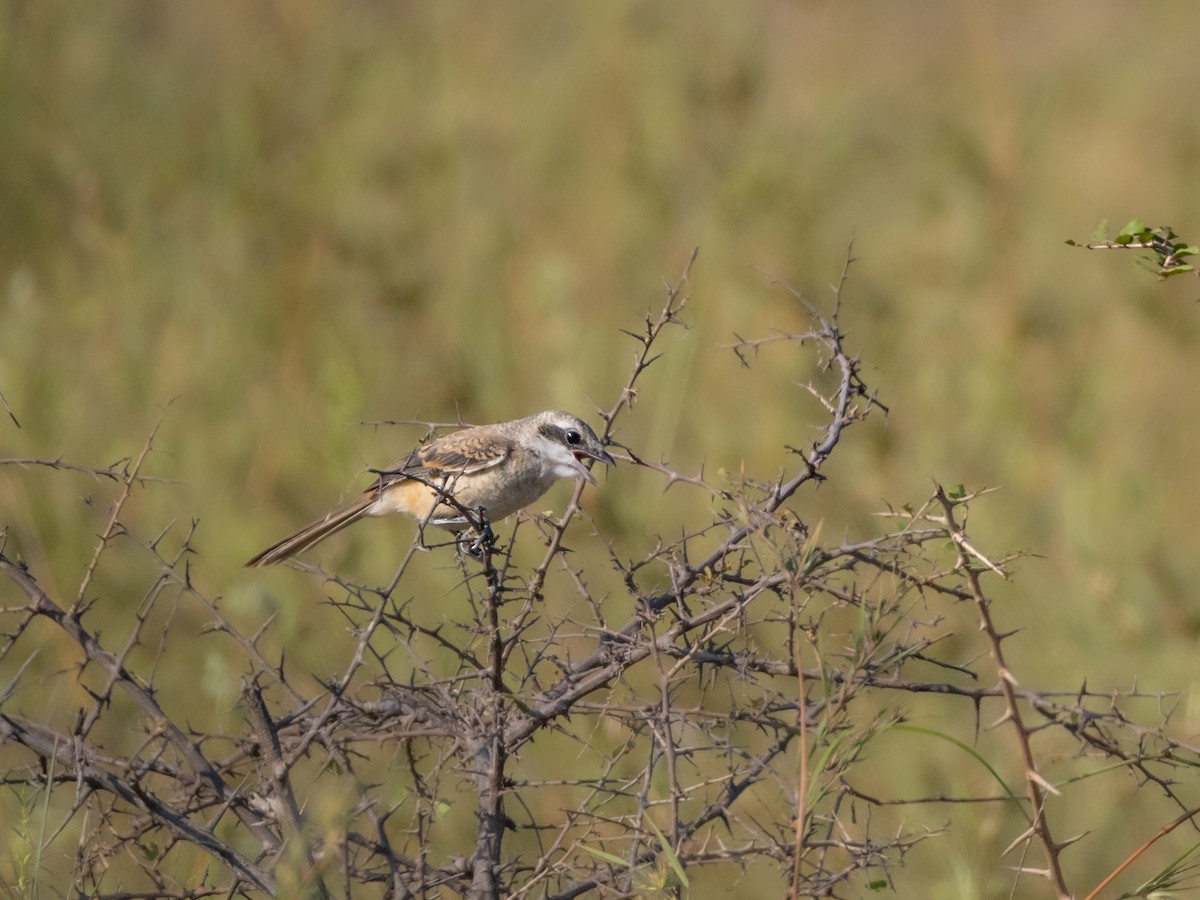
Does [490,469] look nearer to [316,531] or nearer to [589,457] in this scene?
[589,457]

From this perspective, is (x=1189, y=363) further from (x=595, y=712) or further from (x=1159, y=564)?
(x=595, y=712)

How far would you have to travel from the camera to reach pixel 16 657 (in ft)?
19.1

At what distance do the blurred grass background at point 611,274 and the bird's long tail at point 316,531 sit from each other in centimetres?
51

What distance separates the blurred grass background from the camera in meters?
5.70

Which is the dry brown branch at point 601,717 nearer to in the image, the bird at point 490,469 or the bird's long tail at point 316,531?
the bird at point 490,469

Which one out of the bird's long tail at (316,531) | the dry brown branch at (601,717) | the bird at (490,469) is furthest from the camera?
the bird's long tail at (316,531)

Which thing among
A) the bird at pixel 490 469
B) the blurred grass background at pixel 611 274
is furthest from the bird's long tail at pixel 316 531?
the blurred grass background at pixel 611 274

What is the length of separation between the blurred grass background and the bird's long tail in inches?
20.1

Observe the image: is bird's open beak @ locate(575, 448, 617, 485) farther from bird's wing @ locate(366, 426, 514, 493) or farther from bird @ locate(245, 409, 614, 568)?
bird's wing @ locate(366, 426, 514, 493)

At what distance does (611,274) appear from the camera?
26.2ft

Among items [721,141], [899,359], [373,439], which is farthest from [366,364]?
[899,359]

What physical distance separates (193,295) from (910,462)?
13.4 feet

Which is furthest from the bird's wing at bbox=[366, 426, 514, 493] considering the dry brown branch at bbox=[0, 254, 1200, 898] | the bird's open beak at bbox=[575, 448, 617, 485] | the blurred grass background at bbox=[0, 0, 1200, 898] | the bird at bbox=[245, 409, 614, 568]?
the dry brown branch at bbox=[0, 254, 1200, 898]

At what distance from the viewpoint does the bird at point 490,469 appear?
14.3ft
